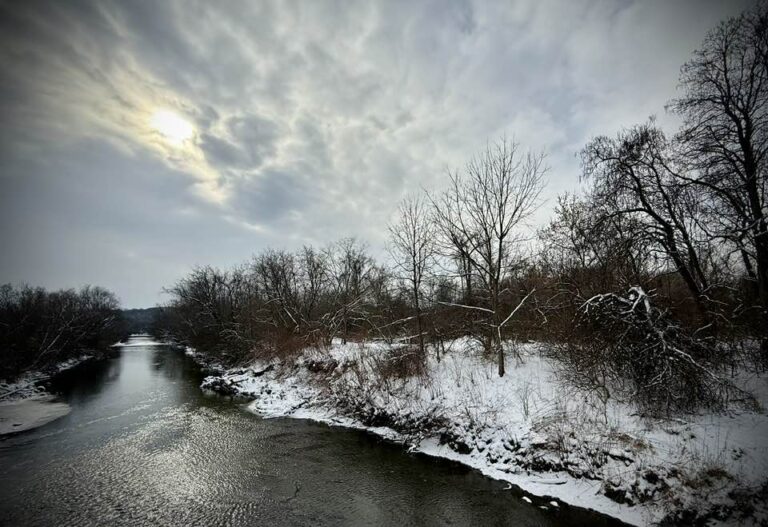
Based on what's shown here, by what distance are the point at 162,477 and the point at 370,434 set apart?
6695 mm

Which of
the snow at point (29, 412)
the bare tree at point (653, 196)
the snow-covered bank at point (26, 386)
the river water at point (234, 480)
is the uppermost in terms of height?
the bare tree at point (653, 196)

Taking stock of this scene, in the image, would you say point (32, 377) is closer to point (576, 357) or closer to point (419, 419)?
point (419, 419)

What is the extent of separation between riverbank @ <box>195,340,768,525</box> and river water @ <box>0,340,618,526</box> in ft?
2.57

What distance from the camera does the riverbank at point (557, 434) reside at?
6.46 metres

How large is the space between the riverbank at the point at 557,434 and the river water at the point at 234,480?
0.78 meters

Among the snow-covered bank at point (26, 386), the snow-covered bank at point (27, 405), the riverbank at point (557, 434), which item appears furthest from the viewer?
the snow-covered bank at point (26, 386)

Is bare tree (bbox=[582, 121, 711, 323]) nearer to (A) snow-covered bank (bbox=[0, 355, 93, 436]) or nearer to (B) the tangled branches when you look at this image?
(B) the tangled branches

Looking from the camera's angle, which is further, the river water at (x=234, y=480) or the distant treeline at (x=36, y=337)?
the distant treeline at (x=36, y=337)

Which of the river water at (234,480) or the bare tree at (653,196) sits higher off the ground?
the bare tree at (653,196)

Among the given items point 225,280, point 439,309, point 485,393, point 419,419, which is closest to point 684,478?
point 485,393

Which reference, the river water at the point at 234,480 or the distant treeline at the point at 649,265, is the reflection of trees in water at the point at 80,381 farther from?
the distant treeline at the point at 649,265

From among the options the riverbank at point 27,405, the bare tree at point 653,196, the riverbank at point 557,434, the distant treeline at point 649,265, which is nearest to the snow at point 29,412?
the riverbank at point 27,405

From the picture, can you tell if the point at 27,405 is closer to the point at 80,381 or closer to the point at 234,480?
the point at 80,381

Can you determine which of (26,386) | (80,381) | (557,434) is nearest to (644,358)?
(557,434)
